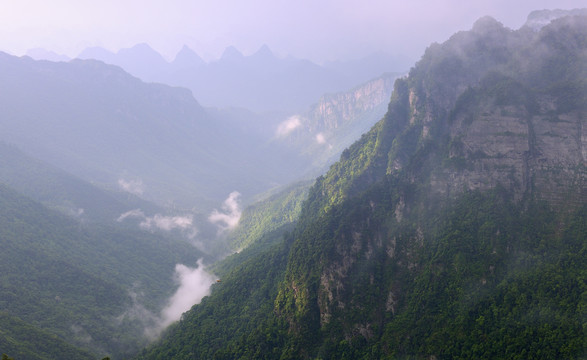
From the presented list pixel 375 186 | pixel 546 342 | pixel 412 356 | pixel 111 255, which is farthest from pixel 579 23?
pixel 111 255

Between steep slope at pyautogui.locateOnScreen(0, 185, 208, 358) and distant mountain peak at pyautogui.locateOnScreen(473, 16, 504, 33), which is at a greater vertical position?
distant mountain peak at pyautogui.locateOnScreen(473, 16, 504, 33)

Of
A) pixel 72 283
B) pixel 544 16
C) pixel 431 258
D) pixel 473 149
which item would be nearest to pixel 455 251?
pixel 431 258

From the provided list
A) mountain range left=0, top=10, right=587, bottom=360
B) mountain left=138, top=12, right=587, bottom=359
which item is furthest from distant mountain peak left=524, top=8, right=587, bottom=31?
mountain left=138, top=12, right=587, bottom=359

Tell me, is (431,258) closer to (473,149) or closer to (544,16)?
(473,149)

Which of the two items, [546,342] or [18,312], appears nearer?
[546,342]

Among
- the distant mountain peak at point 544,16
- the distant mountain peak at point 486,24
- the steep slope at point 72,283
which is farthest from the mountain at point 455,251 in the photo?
the distant mountain peak at point 544,16

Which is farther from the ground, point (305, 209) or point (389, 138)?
point (389, 138)

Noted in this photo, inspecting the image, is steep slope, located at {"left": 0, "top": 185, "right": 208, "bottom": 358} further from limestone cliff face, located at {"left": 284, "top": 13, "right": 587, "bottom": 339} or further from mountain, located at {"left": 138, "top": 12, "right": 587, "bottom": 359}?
limestone cliff face, located at {"left": 284, "top": 13, "right": 587, "bottom": 339}

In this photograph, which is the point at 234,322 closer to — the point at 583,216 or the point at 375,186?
the point at 375,186

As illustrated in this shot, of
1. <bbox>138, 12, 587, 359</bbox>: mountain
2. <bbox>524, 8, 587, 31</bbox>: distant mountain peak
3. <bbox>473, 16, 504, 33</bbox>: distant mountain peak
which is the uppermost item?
<bbox>524, 8, 587, 31</bbox>: distant mountain peak
